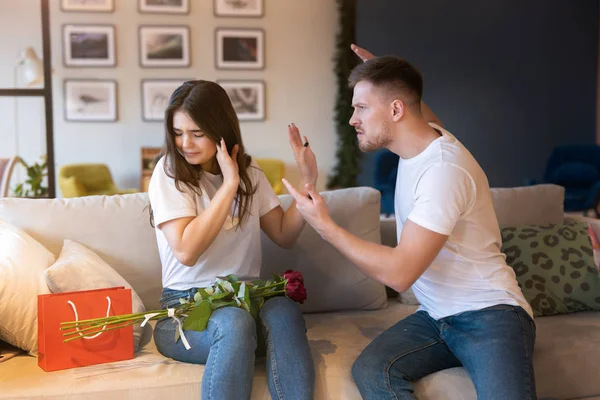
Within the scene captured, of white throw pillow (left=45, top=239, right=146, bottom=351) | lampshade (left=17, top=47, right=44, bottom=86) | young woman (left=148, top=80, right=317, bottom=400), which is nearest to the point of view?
young woman (left=148, top=80, right=317, bottom=400)

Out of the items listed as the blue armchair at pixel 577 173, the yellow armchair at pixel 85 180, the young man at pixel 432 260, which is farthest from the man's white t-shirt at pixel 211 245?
the blue armchair at pixel 577 173

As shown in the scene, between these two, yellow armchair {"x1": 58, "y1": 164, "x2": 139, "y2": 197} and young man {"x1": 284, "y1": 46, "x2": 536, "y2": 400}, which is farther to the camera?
yellow armchair {"x1": 58, "y1": 164, "x2": 139, "y2": 197}

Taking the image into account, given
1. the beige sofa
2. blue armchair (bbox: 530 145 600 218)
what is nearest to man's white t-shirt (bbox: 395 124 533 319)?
the beige sofa

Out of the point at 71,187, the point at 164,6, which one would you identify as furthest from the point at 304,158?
the point at 164,6

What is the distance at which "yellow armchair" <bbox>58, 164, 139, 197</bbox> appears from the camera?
605 cm

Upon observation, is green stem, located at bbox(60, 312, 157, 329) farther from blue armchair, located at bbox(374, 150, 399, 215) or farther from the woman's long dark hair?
blue armchair, located at bbox(374, 150, 399, 215)

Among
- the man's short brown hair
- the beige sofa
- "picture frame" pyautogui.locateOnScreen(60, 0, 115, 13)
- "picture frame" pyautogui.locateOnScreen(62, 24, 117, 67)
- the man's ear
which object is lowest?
the beige sofa

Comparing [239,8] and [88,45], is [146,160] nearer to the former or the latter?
[88,45]

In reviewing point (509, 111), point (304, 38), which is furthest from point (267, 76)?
point (509, 111)

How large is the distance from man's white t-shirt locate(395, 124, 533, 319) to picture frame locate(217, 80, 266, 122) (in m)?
5.44

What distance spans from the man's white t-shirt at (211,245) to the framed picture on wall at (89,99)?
5.17 meters

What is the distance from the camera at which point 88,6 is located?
7000 mm

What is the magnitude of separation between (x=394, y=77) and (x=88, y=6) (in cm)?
580

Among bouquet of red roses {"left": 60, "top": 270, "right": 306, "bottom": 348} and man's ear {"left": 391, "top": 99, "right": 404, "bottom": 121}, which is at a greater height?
man's ear {"left": 391, "top": 99, "right": 404, "bottom": 121}
